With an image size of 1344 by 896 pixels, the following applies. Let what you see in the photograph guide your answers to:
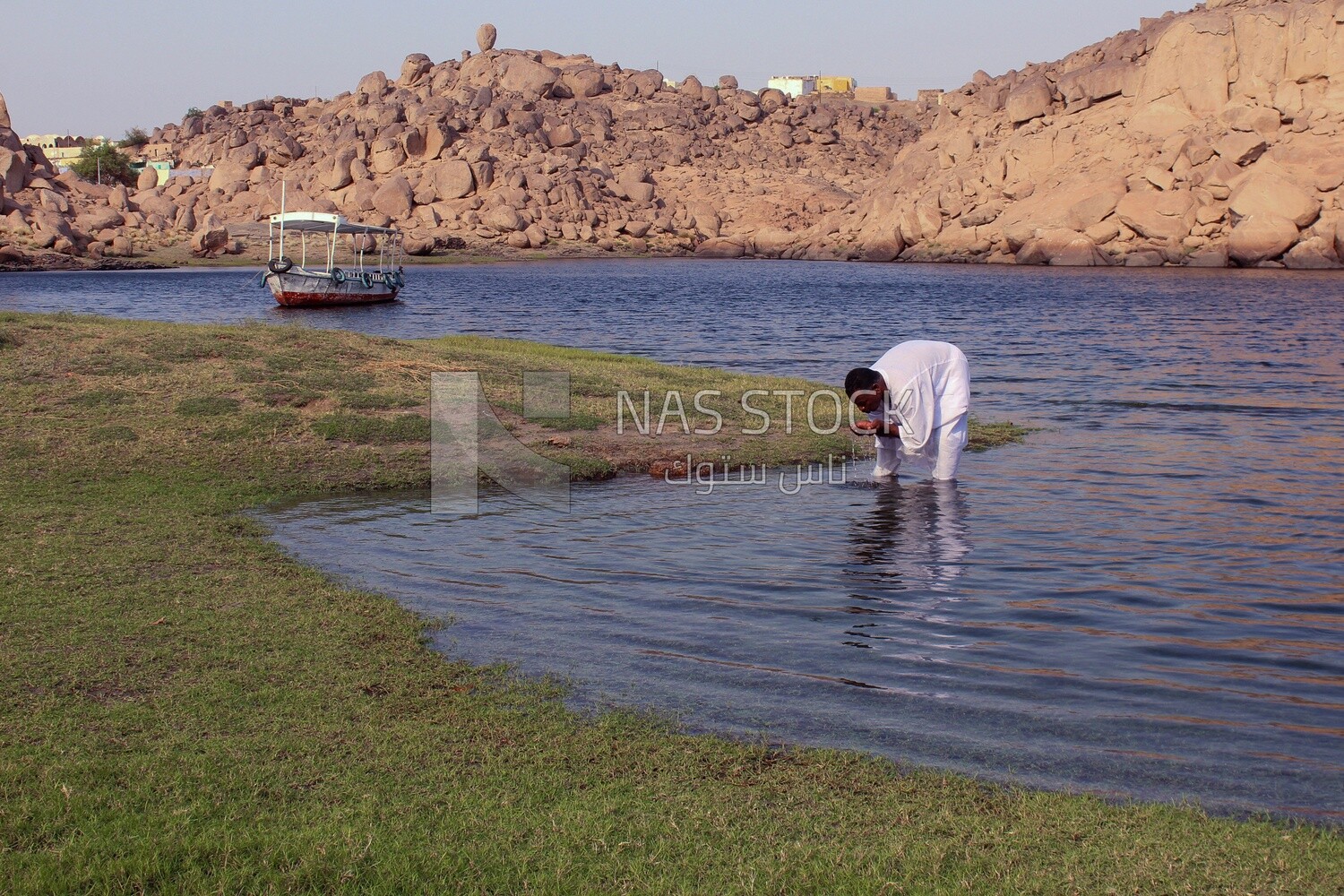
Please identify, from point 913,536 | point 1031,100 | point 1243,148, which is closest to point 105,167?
point 1031,100

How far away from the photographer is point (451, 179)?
108 meters

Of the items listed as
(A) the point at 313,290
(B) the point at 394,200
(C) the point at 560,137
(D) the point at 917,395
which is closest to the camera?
(D) the point at 917,395

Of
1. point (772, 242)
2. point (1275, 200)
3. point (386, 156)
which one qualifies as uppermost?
point (386, 156)

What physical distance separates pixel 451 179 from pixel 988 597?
104156mm

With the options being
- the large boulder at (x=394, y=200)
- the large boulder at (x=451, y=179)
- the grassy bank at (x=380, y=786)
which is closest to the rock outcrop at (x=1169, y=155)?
the large boulder at (x=451, y=179)

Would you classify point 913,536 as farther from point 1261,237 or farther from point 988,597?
point 1261,237

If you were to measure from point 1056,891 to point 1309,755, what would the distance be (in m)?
2.33

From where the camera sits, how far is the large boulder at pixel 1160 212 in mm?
72438

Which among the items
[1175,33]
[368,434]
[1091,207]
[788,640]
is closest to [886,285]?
[1091,207]

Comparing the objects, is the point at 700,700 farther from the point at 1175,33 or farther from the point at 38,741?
the point at 1175,33

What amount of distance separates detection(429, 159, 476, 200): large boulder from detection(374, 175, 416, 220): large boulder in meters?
3.93

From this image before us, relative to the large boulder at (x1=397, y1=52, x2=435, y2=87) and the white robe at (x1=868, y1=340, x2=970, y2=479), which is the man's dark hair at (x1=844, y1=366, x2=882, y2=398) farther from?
the large boulder at (x1=397, y1=52, x2=435, y2=87)

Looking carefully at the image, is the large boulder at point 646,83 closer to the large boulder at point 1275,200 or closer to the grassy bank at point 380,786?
the large boulder at point 1275,200

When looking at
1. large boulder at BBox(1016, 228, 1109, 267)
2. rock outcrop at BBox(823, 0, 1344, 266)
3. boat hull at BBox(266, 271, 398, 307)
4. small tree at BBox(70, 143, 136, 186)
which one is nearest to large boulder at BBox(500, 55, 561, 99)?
small tree at BBox(70, 143, 136, 186)
